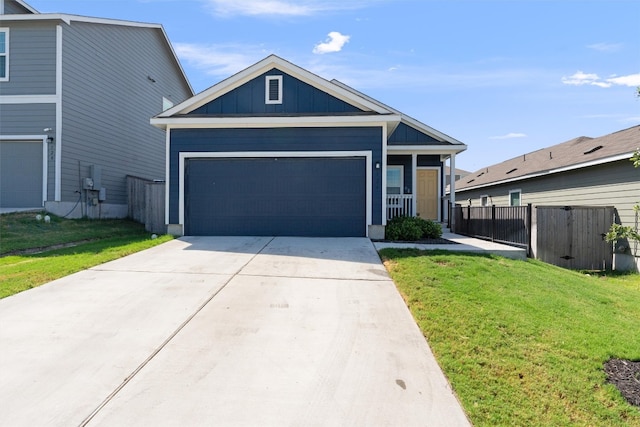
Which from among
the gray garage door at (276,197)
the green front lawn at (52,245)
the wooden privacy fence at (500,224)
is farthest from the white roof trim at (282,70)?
the wooden privacy fence at (500,224)

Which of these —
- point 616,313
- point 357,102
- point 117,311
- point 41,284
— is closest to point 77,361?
point 117,311

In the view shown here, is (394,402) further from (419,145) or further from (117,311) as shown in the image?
(419,145)

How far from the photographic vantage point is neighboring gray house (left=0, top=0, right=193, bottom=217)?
11.4 metres

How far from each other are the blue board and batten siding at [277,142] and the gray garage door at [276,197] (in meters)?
0.30

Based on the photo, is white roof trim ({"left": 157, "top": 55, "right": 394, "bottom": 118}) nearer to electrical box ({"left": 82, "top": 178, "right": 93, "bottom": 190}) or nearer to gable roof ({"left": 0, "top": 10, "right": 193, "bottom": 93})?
electrical box ({"left": 82, "top": 178, "right": 93, "bottom": 190})

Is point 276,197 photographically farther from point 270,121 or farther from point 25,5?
point 25,5

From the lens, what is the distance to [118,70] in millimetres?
14172

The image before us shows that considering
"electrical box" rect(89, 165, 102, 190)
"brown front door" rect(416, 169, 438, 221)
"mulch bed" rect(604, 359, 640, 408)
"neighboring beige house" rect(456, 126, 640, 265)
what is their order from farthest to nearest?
"brown front door" rect(416, 169, 438, 221), "electrical box" rect(89, 165, 102, 190), "neighboring beige house" rect(456, 126, 640, 265), "mulch bed" rect(604, 359, 640, 408)

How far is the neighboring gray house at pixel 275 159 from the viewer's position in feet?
31.9

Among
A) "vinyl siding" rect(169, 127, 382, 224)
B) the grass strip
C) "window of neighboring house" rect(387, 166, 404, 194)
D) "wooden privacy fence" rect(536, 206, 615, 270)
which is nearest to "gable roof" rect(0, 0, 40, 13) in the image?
"vinyl siding" rect(169, 127, 382, 224)

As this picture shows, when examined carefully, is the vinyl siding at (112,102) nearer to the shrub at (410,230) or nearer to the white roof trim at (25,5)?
the white roof trim at (25,5)

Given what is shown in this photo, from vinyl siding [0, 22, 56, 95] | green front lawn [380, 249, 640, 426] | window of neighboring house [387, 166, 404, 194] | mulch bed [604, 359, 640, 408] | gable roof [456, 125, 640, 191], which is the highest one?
vinyl siding [0, 22, 56, 95]

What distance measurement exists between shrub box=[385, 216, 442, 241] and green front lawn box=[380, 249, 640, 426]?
3.41 meters

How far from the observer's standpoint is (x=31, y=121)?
11.5 meters
